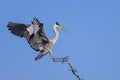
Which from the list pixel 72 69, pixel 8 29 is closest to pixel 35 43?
pixel 8 29

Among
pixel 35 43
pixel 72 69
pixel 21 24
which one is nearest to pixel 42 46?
pixel 35 43

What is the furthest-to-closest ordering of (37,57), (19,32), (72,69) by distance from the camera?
(19,32) → (37,57) → (72,69)

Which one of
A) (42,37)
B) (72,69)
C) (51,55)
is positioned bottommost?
(72,69)

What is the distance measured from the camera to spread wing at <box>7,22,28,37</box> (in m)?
18.2

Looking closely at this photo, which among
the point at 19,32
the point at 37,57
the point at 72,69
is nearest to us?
the point at 72,69

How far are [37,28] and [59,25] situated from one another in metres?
1.53

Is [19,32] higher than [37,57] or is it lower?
higher

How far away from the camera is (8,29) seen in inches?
733

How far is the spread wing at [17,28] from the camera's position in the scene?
18244mm

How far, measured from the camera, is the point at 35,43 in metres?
17.9

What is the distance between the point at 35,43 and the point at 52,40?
31.2 inches

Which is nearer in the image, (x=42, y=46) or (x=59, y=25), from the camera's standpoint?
(x=42, y=46)

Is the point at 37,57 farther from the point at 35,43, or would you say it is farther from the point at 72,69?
the point at 72,69

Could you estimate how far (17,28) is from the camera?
18.3 meters
